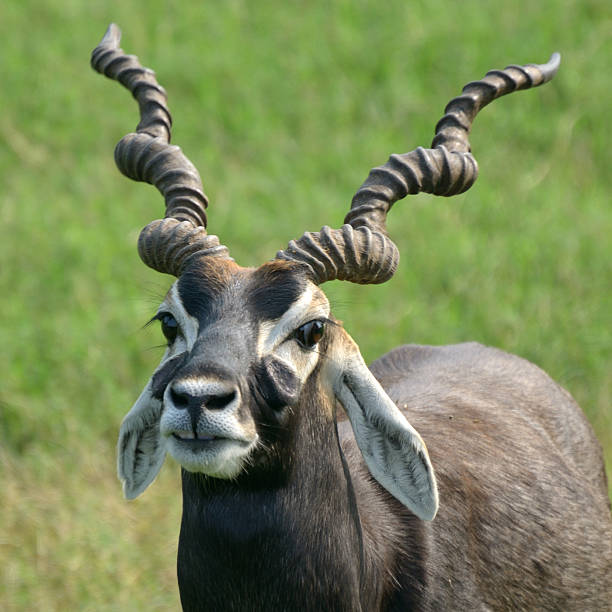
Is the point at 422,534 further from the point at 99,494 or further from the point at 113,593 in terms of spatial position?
the point at 99,494

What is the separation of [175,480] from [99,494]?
18.8 inches

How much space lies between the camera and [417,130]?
10.8 m

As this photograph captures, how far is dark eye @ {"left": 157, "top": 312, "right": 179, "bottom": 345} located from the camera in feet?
13.0

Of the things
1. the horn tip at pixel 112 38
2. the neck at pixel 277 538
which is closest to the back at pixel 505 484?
the neck at pixel 277 538

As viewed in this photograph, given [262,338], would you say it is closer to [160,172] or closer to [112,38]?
[160,172]

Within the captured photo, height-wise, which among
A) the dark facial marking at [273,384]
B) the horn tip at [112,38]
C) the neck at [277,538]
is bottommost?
the neck at [277,538]

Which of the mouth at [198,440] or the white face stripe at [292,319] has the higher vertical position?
the white face stripe at [292,319]

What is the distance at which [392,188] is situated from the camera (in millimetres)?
4340

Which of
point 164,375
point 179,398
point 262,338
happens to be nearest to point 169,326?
point 164,375

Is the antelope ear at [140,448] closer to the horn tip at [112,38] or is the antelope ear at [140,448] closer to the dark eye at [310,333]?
the dark eye at [310,333]

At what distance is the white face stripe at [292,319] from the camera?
146 inches

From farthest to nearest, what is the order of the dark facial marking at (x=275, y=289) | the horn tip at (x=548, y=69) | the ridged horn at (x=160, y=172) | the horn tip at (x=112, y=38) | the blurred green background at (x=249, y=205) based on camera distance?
the blurred green background at (x=249, y=205)
the horn tip at (x=112, y=38)
the horn tip at (x=548, y=69)
the ridged horn at (x=160, y=172)
the dark facial marking at (x=275, y=289)

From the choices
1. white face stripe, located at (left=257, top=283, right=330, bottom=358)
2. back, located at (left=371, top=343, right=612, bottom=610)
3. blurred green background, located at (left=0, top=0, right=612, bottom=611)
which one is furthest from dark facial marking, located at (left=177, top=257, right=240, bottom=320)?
blurred green background, located at (left=0, top=0, right=612, bottom=611)

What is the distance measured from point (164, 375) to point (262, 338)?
0.41 metres
